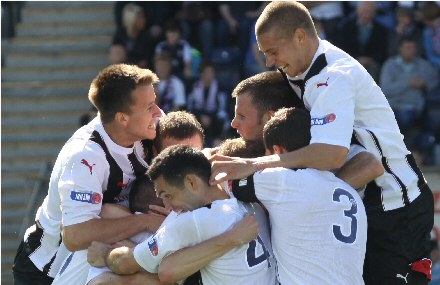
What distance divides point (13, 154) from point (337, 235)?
961 centimetres

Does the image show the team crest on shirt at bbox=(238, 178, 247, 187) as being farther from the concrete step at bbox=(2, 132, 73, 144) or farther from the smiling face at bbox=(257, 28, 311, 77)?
the concrete step at bbox=(2, 132, 73, 144)

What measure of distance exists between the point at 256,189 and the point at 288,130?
40cm

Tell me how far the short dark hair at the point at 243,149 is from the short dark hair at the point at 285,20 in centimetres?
65

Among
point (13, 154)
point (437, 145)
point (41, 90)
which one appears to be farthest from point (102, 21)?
point (437, 145)

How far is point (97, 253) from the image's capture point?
6.25 metres

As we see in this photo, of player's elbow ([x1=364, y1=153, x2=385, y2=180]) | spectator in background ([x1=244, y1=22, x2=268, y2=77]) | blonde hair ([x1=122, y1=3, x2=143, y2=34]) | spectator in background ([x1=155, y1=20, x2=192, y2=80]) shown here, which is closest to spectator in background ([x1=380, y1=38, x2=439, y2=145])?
spectator in background ([x1=244, y1=22, x2=268, y2=77])

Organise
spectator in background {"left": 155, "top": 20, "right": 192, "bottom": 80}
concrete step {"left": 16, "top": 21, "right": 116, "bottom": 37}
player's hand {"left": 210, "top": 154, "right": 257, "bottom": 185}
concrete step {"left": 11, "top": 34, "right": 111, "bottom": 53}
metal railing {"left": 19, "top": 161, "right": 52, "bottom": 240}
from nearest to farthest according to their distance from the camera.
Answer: player's hand {"left": 210, "top": 154, "right": 257, "bottom": 185} < metal railing {"left": 19, "top": 161, "right": 52, "bottom": 240} < spectator in background {"left": 155, "top": 20, "right": 192, "bottom": 80} < concrete step {"left": 11, "top": 34, "right": 111, "bottom": 53} < concrete step {"left": 16, "top": 21, "right": 116, "bottom": 37}

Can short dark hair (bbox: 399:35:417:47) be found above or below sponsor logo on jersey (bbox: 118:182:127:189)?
below

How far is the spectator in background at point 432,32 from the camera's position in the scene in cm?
1320

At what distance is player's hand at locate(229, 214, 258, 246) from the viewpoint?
5730mm

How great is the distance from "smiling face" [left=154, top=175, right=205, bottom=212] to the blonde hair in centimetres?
897

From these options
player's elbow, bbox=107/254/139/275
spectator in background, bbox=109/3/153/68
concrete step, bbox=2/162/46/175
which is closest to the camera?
player's elbow, bbox=107/254/139/275

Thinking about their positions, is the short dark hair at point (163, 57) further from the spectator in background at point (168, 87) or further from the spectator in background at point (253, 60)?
the spectator in background at point (253, 60)

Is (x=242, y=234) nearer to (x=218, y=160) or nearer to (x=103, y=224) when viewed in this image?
(x=218, y=160)
